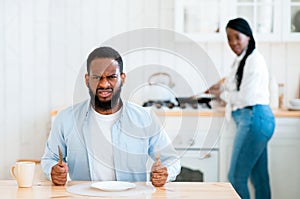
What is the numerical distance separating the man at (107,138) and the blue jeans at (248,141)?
4.81 ft

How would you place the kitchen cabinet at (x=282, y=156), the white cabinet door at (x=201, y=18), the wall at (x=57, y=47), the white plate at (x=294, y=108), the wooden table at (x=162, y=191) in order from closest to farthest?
the wooden table at (x=162, y=191) < the kitchen cabinet at (x=282, y=156) < the white plate at (x=294, y=108) < the white cabinet door at (x=201, y=18) < the wall at (x=57, y=47)

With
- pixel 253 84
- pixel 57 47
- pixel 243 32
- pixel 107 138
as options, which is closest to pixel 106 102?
pixel 107 138

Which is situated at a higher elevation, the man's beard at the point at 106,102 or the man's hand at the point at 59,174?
the man's beard at the point at 106,102

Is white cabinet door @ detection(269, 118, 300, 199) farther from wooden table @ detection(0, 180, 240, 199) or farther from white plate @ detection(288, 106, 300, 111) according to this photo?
wooden table @ detection(0, 180, 240, 199)

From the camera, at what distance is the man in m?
1.96

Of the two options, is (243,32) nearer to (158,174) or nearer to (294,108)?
(294,108)

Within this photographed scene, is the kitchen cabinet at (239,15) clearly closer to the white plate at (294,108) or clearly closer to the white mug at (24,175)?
the white plate at (294,108)

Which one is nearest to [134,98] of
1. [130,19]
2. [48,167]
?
[48,167]

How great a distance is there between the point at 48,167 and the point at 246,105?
171cm

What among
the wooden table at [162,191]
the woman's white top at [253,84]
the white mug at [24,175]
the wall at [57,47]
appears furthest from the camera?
the wall at [57,47]

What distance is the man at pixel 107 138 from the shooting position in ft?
6.44

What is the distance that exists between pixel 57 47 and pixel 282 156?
1.73m

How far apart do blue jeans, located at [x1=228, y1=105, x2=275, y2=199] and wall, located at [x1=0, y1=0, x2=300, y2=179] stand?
68cm

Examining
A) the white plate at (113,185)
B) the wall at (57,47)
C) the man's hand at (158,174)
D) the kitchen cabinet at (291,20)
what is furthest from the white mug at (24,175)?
the kitchen cabinet at (291,20)
